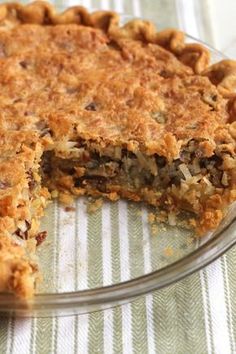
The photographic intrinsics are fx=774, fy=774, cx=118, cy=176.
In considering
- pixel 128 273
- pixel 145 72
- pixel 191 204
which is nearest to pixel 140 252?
pixel 128 273

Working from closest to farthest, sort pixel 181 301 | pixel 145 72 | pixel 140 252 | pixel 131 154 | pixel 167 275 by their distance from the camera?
pixel 167 275 → pixel 181 301 → pixel 140 252 → pixel 131 154 → pixel 145 72

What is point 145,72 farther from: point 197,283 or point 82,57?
point 197,283

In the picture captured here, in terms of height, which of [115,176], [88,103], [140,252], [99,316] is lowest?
[99,316]

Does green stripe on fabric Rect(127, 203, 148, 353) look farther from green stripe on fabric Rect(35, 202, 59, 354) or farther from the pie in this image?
green stripe on fabric Rect(35, 202, 59, 354)

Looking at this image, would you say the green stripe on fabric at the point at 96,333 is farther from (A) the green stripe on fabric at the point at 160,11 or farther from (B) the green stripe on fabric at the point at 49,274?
(A) the green stripe on fabric at the point at 160,11

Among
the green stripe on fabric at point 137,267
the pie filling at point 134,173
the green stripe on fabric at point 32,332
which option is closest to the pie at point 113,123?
the pie filling at point 134,173

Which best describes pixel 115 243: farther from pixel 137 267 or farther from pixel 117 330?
pixel 117 330
